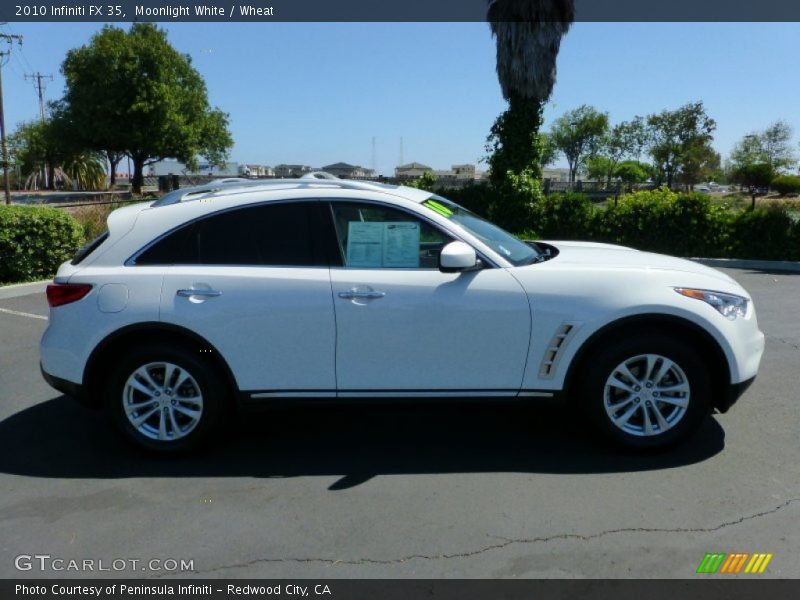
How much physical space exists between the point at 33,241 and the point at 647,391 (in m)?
9.75

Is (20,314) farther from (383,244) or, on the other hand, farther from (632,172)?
(632,172)

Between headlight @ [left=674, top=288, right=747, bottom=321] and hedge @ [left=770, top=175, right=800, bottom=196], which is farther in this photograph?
hedge @ [left=770, top=175, right=800, bottom=196]

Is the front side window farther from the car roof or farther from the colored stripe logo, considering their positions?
the colored stripe logo

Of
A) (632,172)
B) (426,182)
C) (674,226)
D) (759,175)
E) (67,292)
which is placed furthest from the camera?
(632,172)

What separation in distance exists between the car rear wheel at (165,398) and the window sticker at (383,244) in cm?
116

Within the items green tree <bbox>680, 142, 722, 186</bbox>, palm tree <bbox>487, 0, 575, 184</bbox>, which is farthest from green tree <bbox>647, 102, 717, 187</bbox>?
palm tree <bbox>487, 0, 575, 184</bbox>

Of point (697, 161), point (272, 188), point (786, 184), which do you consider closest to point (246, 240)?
point (272, 188)

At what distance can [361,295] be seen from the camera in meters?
4.25

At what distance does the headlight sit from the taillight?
12.0ft

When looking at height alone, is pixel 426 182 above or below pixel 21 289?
above

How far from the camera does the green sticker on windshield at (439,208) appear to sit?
4593 mm

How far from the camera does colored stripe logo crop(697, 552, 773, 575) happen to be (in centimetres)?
321
